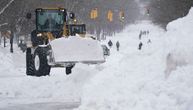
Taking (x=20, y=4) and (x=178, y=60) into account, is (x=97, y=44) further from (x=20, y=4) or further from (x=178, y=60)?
(x=20, y=4)

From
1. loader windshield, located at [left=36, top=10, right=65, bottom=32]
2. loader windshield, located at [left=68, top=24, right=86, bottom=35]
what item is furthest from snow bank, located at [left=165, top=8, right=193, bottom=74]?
loader windshield, located at [left=36, top=10, right=65, bottom=32]

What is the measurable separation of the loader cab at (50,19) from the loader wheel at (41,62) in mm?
2115

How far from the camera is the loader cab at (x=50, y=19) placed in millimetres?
24891

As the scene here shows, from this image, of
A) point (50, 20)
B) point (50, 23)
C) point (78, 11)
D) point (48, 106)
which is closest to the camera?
point (48, 106)

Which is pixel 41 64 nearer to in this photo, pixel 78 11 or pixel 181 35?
pixel 181 35

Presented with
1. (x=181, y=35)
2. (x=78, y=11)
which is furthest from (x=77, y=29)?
(x=78, y=11)

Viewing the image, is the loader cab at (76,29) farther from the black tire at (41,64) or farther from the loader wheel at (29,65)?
the loader wheel at (29,65)

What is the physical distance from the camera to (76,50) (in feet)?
71.6

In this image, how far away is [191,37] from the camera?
1358cm

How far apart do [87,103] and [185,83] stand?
247 cm

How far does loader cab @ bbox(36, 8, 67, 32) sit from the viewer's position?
24.9m

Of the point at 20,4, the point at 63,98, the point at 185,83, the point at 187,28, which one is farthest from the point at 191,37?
the point at 20,4

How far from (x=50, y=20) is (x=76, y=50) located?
12.4 feet

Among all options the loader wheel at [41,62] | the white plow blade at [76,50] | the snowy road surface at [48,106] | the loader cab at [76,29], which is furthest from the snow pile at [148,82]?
the loader cab at [76,29]
